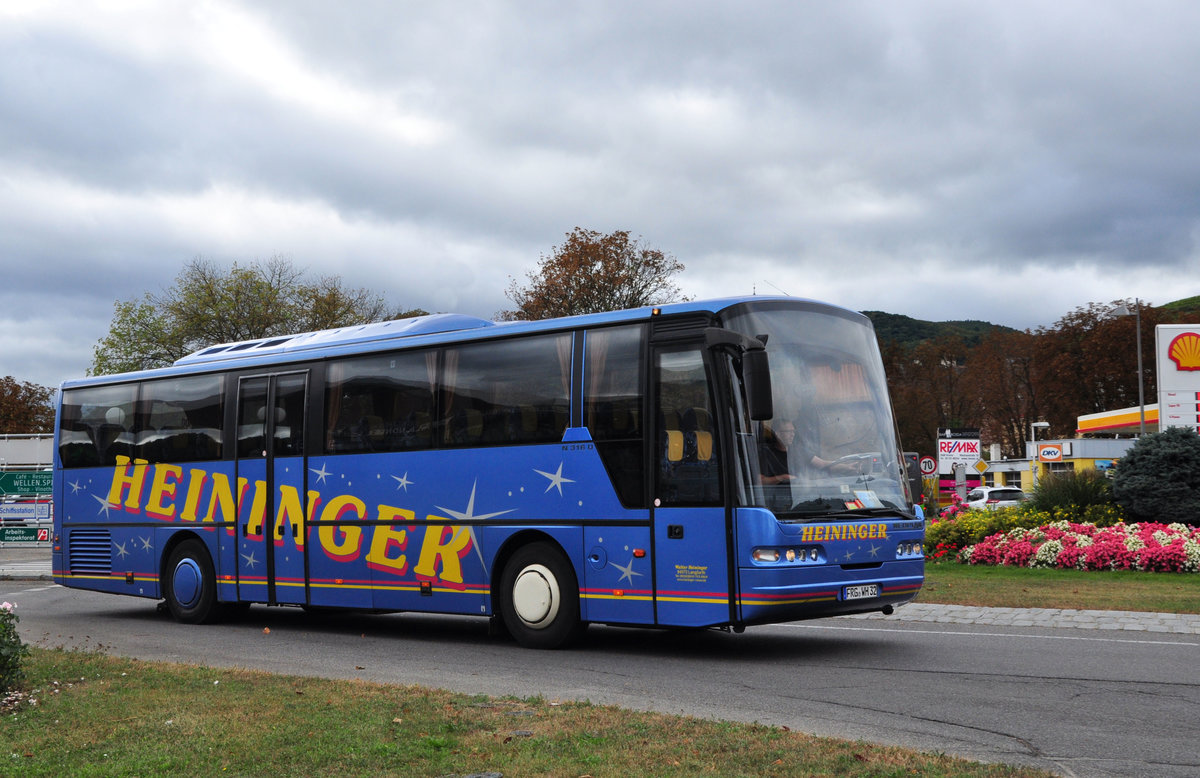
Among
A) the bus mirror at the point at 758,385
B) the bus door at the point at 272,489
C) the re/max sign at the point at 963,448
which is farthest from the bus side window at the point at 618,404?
the re/max sign at the point at 963,448

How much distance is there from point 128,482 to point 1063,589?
44.2ft

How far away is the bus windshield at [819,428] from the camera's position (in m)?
10.8

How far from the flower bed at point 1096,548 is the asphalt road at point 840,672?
25.4ft

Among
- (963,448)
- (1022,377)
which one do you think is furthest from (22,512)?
(1022,377)

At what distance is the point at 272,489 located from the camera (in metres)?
15.2

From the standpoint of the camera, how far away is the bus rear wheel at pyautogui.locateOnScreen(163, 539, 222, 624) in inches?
634

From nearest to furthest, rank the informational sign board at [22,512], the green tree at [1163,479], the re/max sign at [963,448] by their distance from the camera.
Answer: the green tree at [1163,479]
the re/max sign at [963,448]
the informational sign board at [22,512]

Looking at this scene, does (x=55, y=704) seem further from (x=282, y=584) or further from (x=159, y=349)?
(x=159, y=349)

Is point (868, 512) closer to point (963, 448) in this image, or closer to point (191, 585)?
point (191, 585)

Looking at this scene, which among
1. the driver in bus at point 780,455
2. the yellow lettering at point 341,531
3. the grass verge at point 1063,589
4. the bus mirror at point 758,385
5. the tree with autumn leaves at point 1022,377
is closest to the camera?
the bus mirror at point 758,385

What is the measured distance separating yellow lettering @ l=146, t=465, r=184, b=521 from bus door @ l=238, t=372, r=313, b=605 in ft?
4.67

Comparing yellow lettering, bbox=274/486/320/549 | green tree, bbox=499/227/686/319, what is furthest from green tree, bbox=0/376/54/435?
yellow lettering, bbox=274/486/320/549

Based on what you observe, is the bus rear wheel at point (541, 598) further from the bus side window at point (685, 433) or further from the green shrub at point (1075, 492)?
the green shrub at point (1075, 492)

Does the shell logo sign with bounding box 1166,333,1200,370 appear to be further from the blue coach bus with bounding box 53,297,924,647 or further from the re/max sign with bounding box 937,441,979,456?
the blue coach bus with bounding box 53,297,924,647
